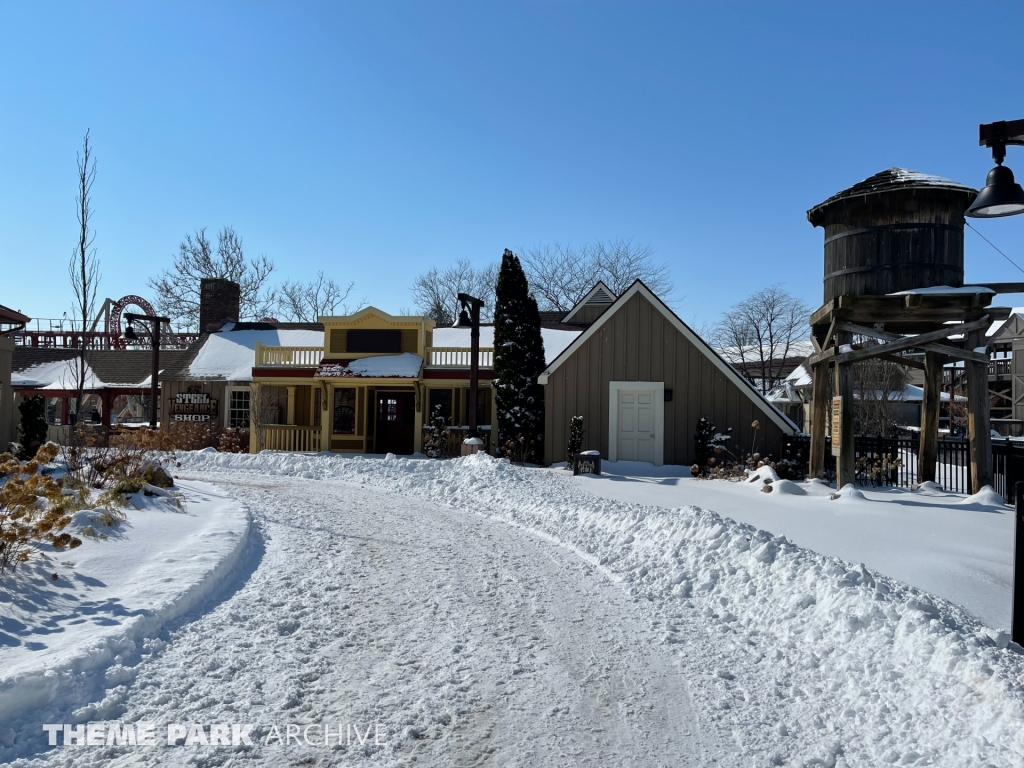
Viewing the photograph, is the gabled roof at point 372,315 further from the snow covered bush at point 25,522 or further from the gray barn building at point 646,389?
the snow covered bush at point 25,522

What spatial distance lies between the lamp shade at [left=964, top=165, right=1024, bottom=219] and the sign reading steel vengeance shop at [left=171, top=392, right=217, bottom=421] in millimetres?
24354

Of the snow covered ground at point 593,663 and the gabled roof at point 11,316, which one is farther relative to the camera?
the gabled roof at point 11,316

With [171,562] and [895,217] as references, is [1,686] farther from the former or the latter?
[895,217]

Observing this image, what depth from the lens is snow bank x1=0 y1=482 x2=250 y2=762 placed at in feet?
12.3

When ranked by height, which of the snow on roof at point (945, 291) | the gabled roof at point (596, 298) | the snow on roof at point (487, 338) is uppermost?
the gabled roof at point (596, 298)

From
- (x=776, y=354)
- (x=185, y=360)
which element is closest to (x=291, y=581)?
(x=185, y=360)

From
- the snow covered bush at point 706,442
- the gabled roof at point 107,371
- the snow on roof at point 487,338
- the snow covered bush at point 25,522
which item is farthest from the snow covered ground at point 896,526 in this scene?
the gabled roof at point 107,371

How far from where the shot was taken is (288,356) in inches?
925

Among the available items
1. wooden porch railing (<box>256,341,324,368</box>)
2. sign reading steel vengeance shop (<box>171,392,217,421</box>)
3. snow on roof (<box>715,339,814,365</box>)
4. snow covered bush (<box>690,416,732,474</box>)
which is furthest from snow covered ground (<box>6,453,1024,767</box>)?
snow on roof (<box>715,339,814,365</box>)

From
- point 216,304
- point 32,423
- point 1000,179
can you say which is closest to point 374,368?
point 32,423

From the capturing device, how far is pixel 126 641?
4.55 m

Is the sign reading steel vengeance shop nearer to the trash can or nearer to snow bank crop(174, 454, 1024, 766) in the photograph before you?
the trash can

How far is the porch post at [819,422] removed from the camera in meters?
13.3

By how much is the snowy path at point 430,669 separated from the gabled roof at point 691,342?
11.2 metres
